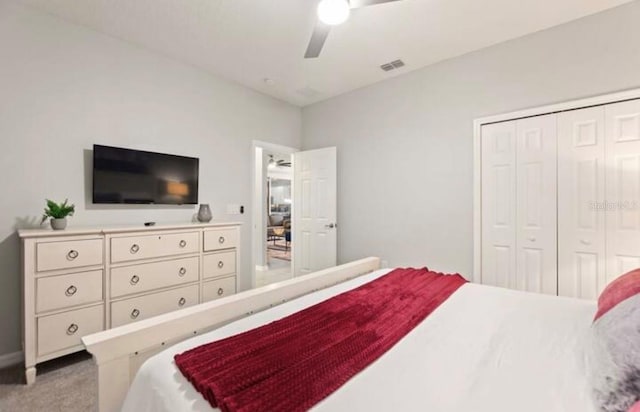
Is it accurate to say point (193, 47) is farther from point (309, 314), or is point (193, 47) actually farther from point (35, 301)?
point (309, 314)

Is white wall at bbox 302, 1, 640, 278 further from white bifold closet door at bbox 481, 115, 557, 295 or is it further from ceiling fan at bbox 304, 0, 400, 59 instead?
ceiling fan at bbox 304, 0, 400, 59

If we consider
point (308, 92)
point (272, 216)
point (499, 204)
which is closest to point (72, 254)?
point (308, 92)

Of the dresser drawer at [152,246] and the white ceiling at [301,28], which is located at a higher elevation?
the white ceiling at [301,28]

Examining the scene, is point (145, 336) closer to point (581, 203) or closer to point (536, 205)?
point (536, 205)

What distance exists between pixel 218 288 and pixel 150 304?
0.65 m

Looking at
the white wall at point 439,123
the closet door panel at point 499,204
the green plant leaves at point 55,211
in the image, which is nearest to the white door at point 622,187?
the white wall at point 439,123

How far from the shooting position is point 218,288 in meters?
3.00

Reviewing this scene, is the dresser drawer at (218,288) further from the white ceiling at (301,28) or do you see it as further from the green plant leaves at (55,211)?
the white ceiling at (301,28)

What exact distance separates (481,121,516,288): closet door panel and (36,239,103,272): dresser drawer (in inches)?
134

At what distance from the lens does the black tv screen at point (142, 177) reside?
2584 millimetres

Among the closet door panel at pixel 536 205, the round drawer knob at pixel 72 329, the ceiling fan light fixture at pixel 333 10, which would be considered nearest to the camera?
the ceiling fan light fixture at pixel 333 10

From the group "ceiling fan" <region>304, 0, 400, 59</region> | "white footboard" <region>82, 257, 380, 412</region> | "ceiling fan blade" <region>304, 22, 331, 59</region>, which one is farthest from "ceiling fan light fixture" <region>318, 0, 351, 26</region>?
"white footboard" <region>82, 257, 380, 412</region>

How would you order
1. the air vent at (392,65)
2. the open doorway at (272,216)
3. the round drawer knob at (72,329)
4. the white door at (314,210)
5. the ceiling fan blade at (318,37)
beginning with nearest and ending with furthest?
Answer: the ceiling fan blade at (318,37)
the round drawer knob at (72,329)
the air vent at (392,65)
the white door at (314,210)
the open doorway at (272,216)

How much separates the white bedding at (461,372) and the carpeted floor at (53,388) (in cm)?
112
